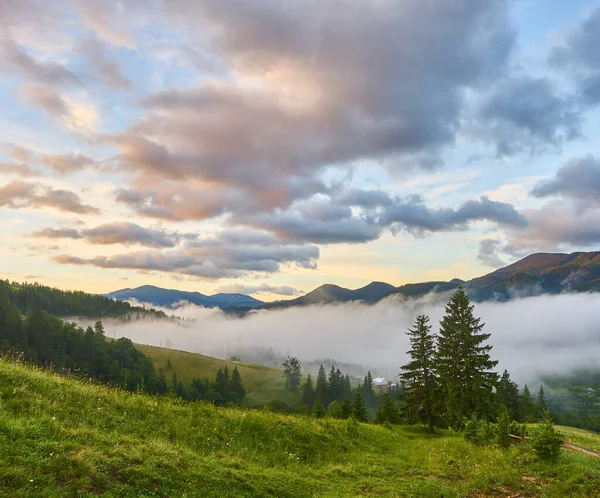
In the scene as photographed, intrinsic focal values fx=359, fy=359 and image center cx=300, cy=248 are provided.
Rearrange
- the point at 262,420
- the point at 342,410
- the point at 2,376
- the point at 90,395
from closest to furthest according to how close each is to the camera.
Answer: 1. the point at 2,376
2. the point at 90,395
3. the point at 262,420
4. the point at 342,410

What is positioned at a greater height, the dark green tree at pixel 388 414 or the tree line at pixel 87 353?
the dark green tree at pixel 388 414

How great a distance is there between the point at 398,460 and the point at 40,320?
579ft

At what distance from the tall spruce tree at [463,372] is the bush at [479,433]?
13.0 metres

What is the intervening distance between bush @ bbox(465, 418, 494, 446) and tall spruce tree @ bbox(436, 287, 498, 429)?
42.8ft

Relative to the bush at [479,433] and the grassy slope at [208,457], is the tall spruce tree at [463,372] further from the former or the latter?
the grassy slope at [208,457]

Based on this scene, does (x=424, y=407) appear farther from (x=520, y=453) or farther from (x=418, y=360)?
(x=520, y=453)

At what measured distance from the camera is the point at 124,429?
1423cm

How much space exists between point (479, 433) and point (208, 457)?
1910cm

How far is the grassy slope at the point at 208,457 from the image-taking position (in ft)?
32.1

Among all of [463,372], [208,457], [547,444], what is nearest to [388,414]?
[463,372]

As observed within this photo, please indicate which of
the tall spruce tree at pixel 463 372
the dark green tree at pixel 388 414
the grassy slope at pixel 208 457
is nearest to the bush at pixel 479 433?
the grassy slope at pixel 208 457

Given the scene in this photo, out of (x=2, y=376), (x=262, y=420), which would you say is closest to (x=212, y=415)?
(x=262, y=420)

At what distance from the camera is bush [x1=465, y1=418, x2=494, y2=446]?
2380 cm

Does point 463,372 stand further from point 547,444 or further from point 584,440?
point 547,444
